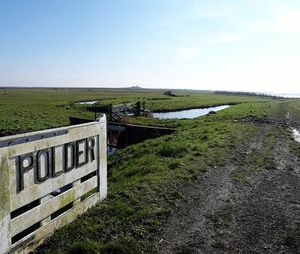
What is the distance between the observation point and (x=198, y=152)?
13.3m

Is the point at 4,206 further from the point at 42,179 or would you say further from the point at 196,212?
the point at 196,212

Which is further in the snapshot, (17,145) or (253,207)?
(253,207)

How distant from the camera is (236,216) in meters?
7.02

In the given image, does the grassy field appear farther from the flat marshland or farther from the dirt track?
the dirt track

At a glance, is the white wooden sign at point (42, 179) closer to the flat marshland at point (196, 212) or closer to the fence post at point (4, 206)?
the fence post at point (4, 206)

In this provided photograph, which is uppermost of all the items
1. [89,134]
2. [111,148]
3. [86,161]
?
[89,134]

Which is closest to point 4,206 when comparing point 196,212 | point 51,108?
point 196,212

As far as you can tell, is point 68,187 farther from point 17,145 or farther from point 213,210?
point 213,210

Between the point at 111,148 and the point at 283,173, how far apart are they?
46.4ft

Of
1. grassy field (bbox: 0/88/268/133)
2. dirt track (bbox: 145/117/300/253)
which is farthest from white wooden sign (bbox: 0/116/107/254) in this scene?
grassy field (bbox: 0/88/268/133)

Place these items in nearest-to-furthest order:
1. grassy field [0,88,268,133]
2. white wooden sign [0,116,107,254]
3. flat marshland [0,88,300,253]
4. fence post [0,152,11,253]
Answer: fence post [0,152,11,253] < white wooden sign [0,116,107,254] < flat marshland [0,88,300,253] < grassy field [0,88,268,133]

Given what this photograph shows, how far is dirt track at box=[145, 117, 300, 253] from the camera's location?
567cm

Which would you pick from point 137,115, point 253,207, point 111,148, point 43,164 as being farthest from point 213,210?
point 137,115

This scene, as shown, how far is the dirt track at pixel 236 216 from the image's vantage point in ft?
18.6
